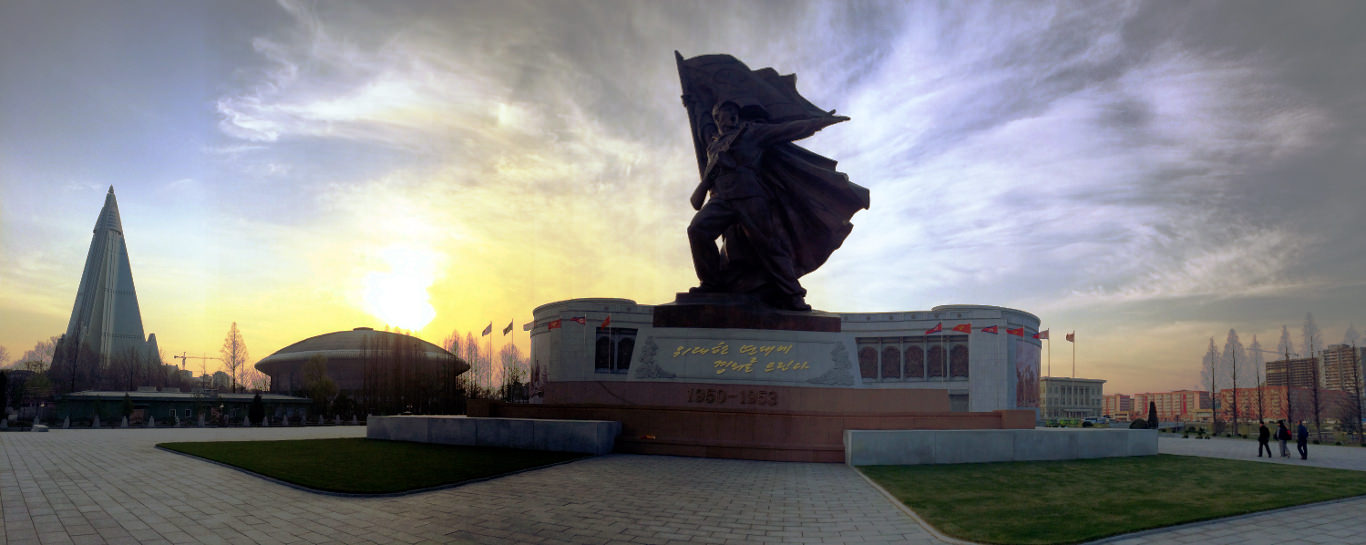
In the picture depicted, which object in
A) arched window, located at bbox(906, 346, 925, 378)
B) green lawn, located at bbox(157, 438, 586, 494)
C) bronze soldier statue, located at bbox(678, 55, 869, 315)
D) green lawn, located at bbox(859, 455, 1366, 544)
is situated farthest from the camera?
arched window, located at bbox(906, 346, 925, 378)

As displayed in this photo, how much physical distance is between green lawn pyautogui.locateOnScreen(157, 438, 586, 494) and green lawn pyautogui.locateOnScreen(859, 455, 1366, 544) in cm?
777

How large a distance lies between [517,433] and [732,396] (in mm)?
5659

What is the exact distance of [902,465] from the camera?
16.1m

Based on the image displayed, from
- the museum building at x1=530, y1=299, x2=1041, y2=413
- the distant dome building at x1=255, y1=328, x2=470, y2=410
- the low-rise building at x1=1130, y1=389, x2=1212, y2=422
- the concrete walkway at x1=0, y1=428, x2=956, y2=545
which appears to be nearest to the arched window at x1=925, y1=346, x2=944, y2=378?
the museum building at x1=530, y1=299, x2=1041, y2=413

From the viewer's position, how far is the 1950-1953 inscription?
18.5 m

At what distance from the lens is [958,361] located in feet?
210

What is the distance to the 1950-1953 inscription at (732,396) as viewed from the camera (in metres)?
18.5

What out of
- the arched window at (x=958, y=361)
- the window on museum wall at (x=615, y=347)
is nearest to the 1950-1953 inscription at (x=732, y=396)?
the window on museum wall at (x=615, y=347)

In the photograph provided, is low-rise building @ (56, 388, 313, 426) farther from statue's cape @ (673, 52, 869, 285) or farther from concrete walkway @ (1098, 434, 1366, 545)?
concrete walkway @ (1098, 434, 1366, 545)

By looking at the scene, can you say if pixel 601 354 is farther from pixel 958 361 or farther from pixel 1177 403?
pixel 1177 403

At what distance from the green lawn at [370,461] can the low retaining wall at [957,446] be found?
6722 millimetres

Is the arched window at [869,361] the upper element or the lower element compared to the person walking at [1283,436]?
upper

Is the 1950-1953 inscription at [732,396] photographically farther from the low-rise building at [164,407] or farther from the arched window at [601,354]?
the arched window at [601,354]

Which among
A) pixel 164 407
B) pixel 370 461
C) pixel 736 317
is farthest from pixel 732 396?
pixel 164 407
